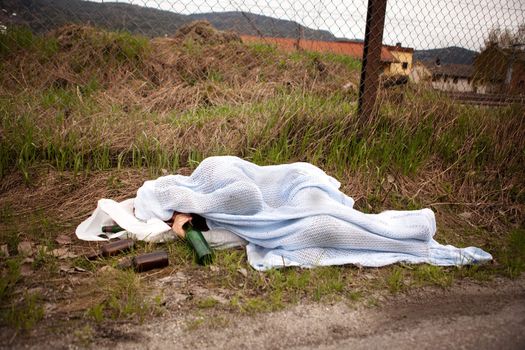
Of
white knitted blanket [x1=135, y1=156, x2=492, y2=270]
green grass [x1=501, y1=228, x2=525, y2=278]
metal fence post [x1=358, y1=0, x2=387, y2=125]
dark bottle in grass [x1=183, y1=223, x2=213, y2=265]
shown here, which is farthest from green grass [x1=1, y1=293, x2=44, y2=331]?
metal fence post [x1=358, y1=0, x2=387, y2=125]

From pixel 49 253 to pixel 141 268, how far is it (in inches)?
22.9

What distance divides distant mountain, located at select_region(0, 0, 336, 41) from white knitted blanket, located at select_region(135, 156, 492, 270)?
2395 millimetres

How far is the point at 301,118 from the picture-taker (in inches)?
140

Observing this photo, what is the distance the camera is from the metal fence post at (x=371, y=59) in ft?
11.1

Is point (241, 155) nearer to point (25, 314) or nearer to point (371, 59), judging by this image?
point (371, 59)

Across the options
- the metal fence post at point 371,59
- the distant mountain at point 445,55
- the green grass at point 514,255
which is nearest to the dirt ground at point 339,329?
the green grass at point 514,255

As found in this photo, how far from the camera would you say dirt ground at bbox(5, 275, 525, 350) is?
1.63m

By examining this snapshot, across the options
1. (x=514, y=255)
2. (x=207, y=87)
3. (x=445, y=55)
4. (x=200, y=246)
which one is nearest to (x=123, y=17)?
(x=207, y=87)

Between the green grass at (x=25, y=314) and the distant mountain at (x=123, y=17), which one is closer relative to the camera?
the green grass at (x=25, y=314)

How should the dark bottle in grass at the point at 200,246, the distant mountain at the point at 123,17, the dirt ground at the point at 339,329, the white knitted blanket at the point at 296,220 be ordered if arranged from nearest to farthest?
the dirt ground at the point at 339,329
the dark bottle in grass at the point at 200,246
the white knitted blanket at the point at 296,220
the distant mountain at the point at 123,17

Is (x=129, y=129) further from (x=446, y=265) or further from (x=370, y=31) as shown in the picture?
(x=446, y=265)

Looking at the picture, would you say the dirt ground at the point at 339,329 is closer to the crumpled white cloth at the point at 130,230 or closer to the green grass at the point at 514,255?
the green grass at the point at 514,255

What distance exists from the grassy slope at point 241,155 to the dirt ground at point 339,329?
0.33ft

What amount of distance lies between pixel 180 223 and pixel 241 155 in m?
1.13
